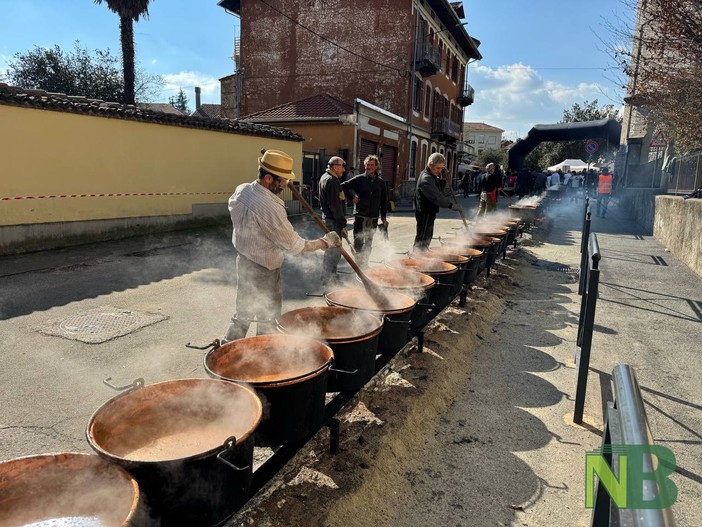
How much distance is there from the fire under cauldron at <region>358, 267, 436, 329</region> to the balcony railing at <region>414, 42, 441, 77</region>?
2347cm

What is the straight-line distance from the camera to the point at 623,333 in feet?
18.3

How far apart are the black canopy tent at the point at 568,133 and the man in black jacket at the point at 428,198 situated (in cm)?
1664

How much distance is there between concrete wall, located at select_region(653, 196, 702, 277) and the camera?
8.43 m

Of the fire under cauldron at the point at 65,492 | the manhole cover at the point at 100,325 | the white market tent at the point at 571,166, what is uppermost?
the white market tent at the point at 571,166

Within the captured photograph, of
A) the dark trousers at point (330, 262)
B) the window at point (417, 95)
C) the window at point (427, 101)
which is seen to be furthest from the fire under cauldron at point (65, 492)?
the window at point (427, 101)

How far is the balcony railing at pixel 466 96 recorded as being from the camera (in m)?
38.0

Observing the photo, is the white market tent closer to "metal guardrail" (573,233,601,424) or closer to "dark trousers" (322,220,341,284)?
"dark trousers" (322,220,341,284)

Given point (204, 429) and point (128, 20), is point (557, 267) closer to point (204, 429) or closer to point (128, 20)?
point (204, 429)

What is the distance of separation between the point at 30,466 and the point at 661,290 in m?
8.49

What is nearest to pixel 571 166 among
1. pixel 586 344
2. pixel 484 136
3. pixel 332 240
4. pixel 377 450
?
pixel 586 344

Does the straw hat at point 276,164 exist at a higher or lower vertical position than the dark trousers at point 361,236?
higher

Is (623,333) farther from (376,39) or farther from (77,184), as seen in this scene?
(376,39)

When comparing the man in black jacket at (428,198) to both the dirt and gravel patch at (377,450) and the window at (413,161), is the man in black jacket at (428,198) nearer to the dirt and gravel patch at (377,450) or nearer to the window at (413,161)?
the dirt and gravel patch at (377,450)

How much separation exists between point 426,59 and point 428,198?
71.6 feet
